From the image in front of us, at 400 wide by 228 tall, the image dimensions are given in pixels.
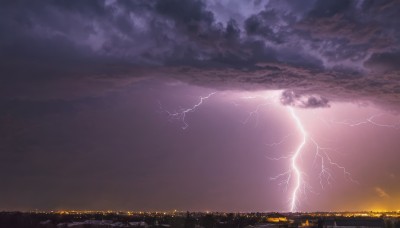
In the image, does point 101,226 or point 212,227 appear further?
point 212,227

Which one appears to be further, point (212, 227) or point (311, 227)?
point (212, 227)

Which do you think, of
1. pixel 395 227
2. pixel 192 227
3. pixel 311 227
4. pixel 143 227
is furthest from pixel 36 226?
pixel 395 227

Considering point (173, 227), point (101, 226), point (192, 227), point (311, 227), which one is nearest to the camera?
point (311, 227)

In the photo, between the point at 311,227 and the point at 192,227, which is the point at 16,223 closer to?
the point at 192,227

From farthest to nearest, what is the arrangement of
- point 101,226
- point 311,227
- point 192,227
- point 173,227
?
point 173,227 < point 192,227 < point 101,226 < point 311,227

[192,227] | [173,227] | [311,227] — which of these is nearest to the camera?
[311,227]

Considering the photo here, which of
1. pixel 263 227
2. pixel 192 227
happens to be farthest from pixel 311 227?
pixel 192 227

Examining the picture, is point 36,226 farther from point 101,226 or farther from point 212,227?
point 212,227

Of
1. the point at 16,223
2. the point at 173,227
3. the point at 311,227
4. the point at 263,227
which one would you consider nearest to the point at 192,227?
the point at 173,227
